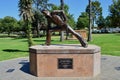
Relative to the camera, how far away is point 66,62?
946 centimetres

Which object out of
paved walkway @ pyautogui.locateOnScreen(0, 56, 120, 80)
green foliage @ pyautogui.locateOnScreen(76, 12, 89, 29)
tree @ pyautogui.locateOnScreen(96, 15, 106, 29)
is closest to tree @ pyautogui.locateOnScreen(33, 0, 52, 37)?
green foliage @ pyautogui.locateOnScreen(76, 12, 89, 29)

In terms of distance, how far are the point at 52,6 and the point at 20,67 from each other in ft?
167

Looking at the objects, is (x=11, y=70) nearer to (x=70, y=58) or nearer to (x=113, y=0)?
(x=70, y=58)

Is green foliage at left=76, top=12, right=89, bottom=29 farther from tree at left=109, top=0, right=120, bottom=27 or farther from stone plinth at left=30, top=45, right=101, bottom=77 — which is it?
stone plinth at left=30, top=45, right=101, bottom=77

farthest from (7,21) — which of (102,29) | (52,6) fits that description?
(102,29)

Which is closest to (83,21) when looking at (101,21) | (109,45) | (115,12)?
(115,12)

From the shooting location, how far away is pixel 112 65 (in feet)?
37.8

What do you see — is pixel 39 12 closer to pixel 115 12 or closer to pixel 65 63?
pixel 115 12

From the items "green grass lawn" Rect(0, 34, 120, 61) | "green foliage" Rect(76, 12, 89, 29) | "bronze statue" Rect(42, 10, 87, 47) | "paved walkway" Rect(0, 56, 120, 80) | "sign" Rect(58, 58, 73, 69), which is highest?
"green foliage" Rect(76, 12, 89, 29)

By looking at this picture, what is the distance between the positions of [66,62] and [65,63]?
0.18ft

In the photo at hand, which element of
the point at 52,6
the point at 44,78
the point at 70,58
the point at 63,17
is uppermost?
the point at 52,6

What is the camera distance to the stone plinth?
9383 millimetres

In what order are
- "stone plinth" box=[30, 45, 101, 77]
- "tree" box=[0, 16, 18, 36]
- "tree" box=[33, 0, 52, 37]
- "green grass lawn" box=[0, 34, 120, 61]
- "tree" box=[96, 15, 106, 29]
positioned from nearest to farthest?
1. "stone plinth" box=[30, 45, 101, 77]
2. "green grass lawn" box=[0, 34, 120, 61]
3. "tree" box=[33, 0, 52, 37]
4. "tree" box=[0, 16, 18, 36]
5. "tree" box=[96, 15, 106, 29]

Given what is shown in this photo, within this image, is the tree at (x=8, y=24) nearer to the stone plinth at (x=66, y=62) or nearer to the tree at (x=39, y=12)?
the tree at (x=39, y=12)
